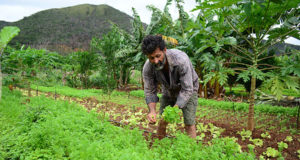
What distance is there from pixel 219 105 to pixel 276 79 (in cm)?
427

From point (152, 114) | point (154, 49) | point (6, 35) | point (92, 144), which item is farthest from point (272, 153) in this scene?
point (6, 35)

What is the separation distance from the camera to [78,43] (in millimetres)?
52375

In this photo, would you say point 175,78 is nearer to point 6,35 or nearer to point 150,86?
point 150,86

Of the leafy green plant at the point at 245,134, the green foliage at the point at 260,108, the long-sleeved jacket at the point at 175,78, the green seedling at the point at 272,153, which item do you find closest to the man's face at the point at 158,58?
the long-sleeved jacket at the point at 175,78

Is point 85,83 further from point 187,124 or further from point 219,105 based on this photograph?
point 187,124

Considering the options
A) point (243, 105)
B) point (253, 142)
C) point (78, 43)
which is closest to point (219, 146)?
point (253, 142)

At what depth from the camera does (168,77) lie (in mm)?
3051

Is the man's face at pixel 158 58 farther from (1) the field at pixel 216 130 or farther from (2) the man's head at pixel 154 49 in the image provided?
(1) the field at pixel 216 130

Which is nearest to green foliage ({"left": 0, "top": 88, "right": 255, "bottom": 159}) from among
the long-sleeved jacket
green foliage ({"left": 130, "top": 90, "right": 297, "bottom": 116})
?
the long-sleeved jacket

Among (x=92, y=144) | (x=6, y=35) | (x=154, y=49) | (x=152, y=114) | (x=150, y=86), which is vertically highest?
(x=6, y=35)

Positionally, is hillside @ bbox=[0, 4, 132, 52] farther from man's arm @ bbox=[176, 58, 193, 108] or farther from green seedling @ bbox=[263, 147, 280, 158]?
green seedling @ bbox=[263, 147, 280, 158]

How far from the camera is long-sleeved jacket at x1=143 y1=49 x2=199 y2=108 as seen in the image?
274 centimetres

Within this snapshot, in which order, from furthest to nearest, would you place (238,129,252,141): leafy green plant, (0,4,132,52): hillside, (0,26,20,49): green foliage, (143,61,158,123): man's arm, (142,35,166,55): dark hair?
(0,4,132,52): hillside, (0,26,20,49): green foliage, (238,129,252,141): leafy green plant, (143,61,158,123): man's arm, (142,35,166,55): dark hair

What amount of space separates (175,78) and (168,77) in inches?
5.9
